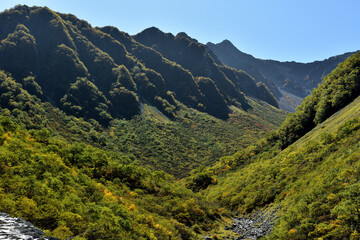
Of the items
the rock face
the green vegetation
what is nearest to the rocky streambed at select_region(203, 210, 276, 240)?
the green vegetation

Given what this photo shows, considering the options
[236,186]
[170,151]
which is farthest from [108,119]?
[236,186]

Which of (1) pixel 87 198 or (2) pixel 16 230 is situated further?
(1) pixel 87 198

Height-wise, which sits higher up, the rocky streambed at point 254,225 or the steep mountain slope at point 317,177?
the steep mountain slope at point 317,177

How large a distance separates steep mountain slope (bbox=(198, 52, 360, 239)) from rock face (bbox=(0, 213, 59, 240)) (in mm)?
21465

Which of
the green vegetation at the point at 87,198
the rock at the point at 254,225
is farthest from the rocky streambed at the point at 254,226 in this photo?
the green vegetation at the point at 87,198

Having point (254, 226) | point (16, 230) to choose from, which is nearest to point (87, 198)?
point (16, 230)

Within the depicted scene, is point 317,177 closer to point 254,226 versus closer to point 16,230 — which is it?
point 254,226

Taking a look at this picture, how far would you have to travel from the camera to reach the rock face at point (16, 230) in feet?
35.4

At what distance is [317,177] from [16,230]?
32.1m

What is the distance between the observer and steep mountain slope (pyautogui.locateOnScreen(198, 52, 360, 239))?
18.7 m

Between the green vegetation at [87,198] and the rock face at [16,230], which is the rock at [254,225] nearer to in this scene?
the green vegetation at [87,198]

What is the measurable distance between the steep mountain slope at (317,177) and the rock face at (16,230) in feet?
70.4

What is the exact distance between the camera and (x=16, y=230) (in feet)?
37.5

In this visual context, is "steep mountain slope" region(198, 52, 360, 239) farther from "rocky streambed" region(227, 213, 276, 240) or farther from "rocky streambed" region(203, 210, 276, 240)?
"rocky streambed" region(227, 213, 276, 240)
